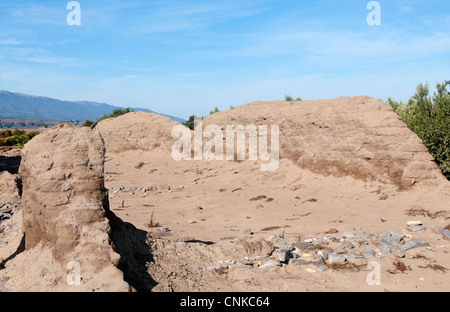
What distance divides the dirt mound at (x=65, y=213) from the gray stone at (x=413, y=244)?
466 centimetres

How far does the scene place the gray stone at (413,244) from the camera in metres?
6.21

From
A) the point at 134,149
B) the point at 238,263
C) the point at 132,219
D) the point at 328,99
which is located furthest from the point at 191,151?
the point at 238,263

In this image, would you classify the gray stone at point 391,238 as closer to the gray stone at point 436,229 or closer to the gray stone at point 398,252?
the gray stone at point 398,252

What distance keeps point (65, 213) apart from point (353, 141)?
8.72 meters

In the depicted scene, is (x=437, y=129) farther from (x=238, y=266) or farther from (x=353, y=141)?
(x=238, y=266)

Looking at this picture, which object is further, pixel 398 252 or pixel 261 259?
pixel 398 252

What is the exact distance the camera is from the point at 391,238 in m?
6.59

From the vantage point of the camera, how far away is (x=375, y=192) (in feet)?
33.4

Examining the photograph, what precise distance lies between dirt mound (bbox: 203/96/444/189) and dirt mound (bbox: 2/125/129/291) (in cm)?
806

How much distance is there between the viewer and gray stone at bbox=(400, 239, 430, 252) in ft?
Result: 20.4

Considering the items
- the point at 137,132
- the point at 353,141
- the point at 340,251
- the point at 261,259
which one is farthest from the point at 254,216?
the point at 137,132

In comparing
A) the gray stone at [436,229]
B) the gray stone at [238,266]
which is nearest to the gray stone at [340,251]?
the gray stone at [238,266]

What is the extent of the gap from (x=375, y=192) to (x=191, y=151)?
9.07m
